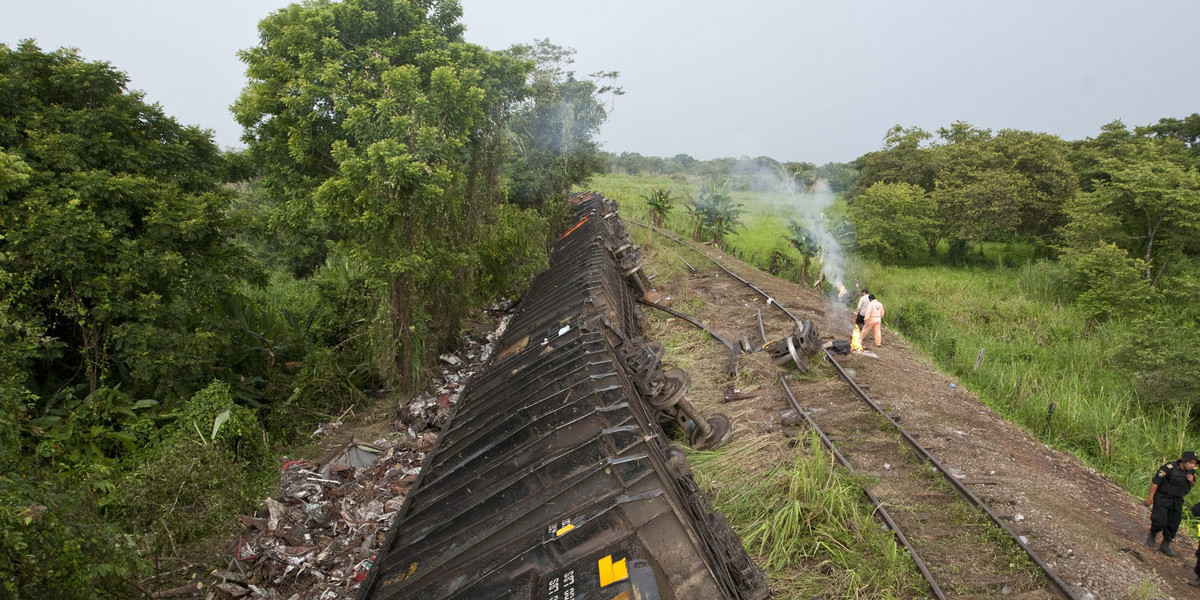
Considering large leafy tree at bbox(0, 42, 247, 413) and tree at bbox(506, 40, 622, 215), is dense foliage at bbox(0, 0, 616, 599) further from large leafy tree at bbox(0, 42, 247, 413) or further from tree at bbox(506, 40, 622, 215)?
tree at bbox(506, 40, 622, 215)

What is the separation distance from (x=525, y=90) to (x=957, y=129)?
18817 millimetres

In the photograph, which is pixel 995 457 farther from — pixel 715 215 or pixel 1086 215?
pixel 715 215

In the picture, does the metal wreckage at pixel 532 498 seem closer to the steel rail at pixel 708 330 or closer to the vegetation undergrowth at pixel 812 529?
the vegetation undergrowth at pixel 812 529

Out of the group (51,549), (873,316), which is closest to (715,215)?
(873,316)

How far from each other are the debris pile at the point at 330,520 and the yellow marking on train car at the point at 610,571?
3500 mm

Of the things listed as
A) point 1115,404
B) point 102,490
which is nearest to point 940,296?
point 1115,404

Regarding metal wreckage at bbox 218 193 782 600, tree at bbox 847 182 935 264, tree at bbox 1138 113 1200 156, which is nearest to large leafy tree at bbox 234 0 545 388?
metal wreckage at bbox 218 193 782 600

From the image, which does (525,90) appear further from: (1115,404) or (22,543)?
(1115,404)

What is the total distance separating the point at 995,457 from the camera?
25.4ft

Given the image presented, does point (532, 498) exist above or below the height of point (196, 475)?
above

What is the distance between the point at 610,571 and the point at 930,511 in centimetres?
481

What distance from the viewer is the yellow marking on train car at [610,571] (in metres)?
3.36

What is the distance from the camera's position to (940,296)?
52.8 feet

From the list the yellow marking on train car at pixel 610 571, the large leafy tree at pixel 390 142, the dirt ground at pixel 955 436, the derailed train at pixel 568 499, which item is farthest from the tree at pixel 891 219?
the yellow marking on train car at pixel 610 571
